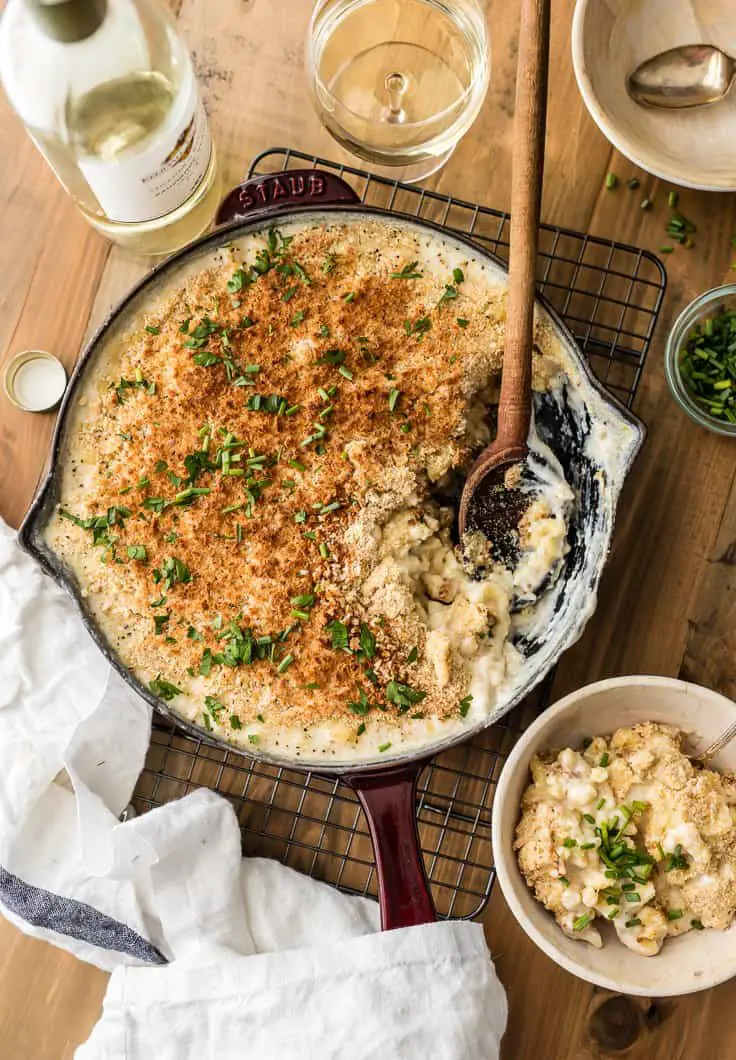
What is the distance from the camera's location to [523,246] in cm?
128

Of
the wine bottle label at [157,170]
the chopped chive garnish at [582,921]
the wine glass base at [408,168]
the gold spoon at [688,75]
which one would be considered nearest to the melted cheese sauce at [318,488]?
the wine bottle label at [157,170]

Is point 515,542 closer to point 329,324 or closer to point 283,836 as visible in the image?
point 329,324

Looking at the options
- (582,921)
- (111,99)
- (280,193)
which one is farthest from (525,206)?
(582,921)

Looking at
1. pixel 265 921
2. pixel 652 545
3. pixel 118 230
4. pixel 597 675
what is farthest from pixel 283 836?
pixel 118 230

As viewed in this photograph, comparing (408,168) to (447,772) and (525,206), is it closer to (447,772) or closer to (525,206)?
(525,206)

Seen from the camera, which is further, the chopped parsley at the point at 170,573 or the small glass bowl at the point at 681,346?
the small glass bowl at the point at 681,346

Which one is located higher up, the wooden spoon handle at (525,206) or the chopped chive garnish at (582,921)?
the wooden spoon handle at (525,206)

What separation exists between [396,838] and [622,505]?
0.64 m

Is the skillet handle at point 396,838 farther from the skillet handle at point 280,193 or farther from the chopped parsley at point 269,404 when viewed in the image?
the skillet handle at point 280,193

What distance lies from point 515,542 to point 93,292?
2.62 feet

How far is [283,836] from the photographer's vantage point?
1587 mm

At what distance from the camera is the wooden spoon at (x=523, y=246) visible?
48.8 inches

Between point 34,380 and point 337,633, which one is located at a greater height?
point 34,380

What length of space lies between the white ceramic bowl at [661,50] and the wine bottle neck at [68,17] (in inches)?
29.1
